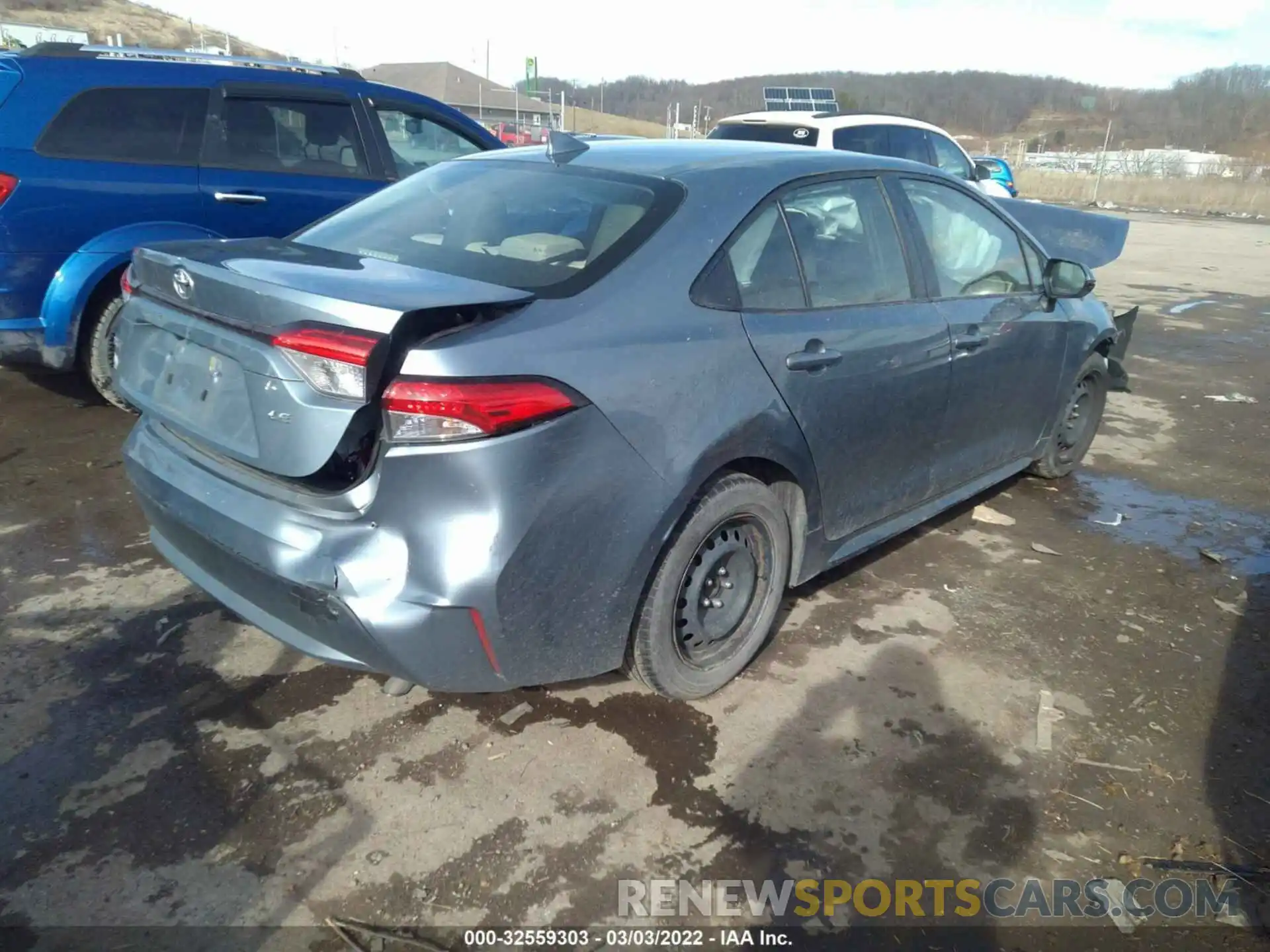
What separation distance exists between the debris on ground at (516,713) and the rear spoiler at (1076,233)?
6.02 metres

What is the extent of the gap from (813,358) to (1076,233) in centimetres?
548

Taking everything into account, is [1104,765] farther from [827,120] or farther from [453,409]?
[827,120]

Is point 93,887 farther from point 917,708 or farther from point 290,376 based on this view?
point 917,708

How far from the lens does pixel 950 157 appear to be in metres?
10.0

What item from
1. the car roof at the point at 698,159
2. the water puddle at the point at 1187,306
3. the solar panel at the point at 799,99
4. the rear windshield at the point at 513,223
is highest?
the solar panel at the point at 799,99

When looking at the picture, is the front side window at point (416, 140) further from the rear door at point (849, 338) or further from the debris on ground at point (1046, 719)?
the debris on ground at point (1046, 719)

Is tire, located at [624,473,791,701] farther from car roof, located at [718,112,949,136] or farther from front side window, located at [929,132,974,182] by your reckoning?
front side window, located at [929,132,974,182]

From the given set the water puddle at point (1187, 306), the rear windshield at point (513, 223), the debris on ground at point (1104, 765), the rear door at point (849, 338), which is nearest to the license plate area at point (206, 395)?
the rear windshield at point (513, 223)

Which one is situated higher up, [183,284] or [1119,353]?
[183,284]

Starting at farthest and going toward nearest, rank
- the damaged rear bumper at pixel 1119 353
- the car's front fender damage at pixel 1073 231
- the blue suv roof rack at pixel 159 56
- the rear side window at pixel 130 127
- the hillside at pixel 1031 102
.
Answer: the hillside at pixel 1031 102
the car's front fender damage at pixel 1073 231
the damaged rear bumper at pixel 1119 353
the blue suv roof rack at pixel 159 56
the rear side window at pixel 130 127

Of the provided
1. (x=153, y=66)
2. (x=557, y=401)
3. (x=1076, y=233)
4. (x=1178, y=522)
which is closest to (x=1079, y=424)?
(x=1178, y=522)

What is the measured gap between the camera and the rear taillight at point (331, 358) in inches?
83.8

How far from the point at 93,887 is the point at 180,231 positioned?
13.0ft

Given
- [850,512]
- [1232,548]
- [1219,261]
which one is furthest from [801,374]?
[1219,261]
